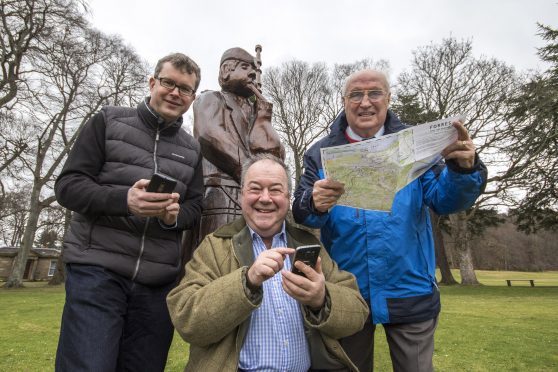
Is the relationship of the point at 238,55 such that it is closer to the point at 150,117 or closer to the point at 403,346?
the point at 150,117

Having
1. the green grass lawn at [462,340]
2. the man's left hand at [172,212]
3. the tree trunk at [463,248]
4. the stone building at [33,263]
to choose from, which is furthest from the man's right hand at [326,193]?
the stone building at [33,263]

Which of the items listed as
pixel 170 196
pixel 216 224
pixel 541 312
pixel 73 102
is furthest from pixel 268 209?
pixel 73 102

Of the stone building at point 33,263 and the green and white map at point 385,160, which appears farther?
the stone building at point 33,263

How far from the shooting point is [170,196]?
2061 millimetres

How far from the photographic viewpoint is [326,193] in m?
2.09

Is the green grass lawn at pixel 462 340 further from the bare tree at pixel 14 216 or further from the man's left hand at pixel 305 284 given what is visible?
the bare tree at pixel 14 216

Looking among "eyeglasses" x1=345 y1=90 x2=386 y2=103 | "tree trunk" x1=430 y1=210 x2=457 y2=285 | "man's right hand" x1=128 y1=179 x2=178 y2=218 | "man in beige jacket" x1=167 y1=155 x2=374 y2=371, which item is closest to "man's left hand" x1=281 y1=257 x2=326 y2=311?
"man in beige jacket" x1=167 y1=155 x2=374 y2=371

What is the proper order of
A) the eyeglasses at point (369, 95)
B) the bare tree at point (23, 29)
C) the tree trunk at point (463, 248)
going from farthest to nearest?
the tree trunk at point (463, 248)
the bare tree at point (23, 29)
the eyeglasses at point (369, 95)

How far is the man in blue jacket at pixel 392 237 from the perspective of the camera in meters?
2.15

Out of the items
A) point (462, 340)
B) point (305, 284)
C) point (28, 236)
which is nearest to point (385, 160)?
point (305, 284)

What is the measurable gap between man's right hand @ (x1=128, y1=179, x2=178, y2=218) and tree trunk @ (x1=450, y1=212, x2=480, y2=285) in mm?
22892

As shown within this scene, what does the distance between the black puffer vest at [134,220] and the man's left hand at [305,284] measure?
879 mm

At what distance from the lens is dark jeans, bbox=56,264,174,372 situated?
2059 mm

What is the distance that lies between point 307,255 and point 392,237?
71 cm
